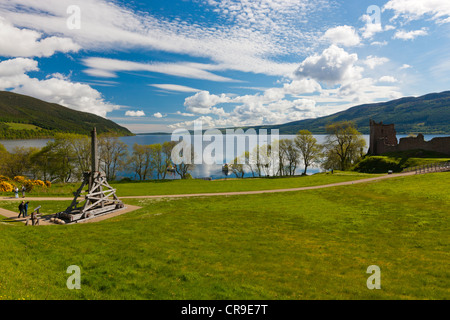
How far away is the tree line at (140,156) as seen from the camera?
54.2 metres

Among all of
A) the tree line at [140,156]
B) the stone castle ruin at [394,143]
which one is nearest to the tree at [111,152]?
the tree line at [140,156]

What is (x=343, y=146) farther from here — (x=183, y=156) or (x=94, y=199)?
(x=94, y=199)

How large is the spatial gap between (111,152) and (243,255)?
5942 centimetres

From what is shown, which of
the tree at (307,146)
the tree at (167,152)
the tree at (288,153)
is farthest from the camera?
the tree at (288,153)

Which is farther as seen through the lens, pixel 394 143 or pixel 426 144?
pixel 394 143

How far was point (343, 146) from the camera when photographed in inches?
2694

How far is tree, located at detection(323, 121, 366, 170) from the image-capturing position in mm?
64438

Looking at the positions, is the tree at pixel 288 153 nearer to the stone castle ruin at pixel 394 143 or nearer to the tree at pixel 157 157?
the stone castle ruin at pixel 394 143

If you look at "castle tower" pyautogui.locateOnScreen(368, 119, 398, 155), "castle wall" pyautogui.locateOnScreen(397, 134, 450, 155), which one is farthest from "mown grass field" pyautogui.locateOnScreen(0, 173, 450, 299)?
"castle tower" pyautogui.locateOnScreen(368, 119, 398, 155)

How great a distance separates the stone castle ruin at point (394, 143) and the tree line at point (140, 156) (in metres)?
3.53

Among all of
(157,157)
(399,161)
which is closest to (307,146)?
(399,161)

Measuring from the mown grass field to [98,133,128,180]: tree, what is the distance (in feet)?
157

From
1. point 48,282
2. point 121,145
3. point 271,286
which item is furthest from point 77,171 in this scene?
point 271,286
